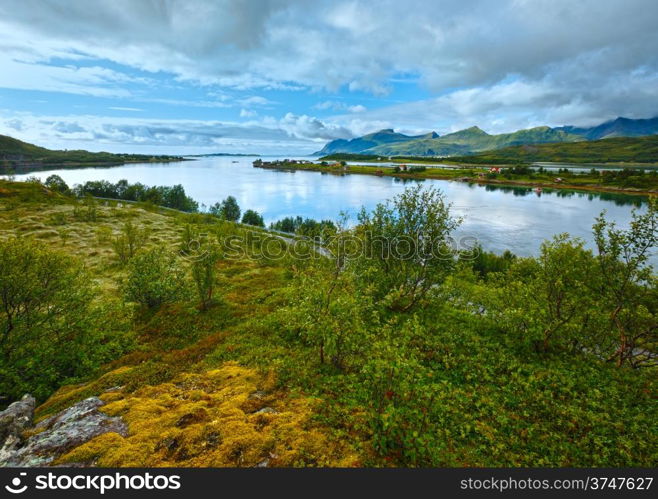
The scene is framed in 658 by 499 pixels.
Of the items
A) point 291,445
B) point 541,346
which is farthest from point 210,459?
point 541,346

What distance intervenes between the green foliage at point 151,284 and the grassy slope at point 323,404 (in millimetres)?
5578

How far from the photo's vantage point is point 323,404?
14250mm

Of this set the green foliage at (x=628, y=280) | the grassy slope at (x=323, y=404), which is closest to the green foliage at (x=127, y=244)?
the grassy slope at (x=323, y=404)

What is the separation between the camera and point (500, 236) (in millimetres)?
103000

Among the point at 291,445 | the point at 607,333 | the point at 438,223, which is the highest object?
the point at 438,223

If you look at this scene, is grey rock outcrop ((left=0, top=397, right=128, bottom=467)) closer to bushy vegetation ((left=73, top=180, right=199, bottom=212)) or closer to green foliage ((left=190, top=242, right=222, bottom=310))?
green foliage ((left=190, top=242, right=222, bottom=310))

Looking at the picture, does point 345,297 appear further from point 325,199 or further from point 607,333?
point 325,199

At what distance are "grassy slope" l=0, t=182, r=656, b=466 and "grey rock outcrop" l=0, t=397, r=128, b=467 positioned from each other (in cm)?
82

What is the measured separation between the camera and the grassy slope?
11164mm

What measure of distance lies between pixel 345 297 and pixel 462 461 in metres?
8.95

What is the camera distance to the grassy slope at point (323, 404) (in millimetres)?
11164

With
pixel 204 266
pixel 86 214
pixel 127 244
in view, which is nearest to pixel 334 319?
pixel 204 266

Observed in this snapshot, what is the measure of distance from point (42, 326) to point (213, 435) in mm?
19500

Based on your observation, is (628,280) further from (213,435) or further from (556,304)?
(213,435)
